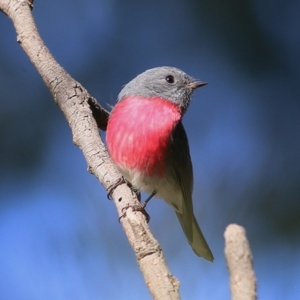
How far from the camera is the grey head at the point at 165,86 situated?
2.57 m

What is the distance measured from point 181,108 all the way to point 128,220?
1418 mm

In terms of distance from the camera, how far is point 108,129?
2305mm

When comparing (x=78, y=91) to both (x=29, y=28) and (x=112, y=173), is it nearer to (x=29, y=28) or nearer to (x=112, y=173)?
(x=29, y=28)

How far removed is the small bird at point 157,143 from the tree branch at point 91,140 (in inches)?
5.8

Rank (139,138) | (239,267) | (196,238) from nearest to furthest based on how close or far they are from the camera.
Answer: (239,267) → (139,138) → (196,238)

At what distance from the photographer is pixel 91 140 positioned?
5.42ft

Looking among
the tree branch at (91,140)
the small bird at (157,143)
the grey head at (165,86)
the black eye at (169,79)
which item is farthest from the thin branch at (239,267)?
the black eye at (169,79)

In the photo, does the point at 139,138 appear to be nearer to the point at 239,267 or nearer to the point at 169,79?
the point at 169,79

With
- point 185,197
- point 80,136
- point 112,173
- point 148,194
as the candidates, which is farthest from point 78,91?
point 185,197

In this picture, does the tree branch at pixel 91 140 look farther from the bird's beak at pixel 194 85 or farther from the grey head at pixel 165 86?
the bird's beak at pixel 194 85

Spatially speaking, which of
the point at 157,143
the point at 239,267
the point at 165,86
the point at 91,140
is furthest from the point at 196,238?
the point at 239,267

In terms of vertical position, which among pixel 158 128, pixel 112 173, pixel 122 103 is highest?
pixel 122 103

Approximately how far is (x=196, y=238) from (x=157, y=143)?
1.45 ft

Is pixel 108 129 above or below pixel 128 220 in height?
above
